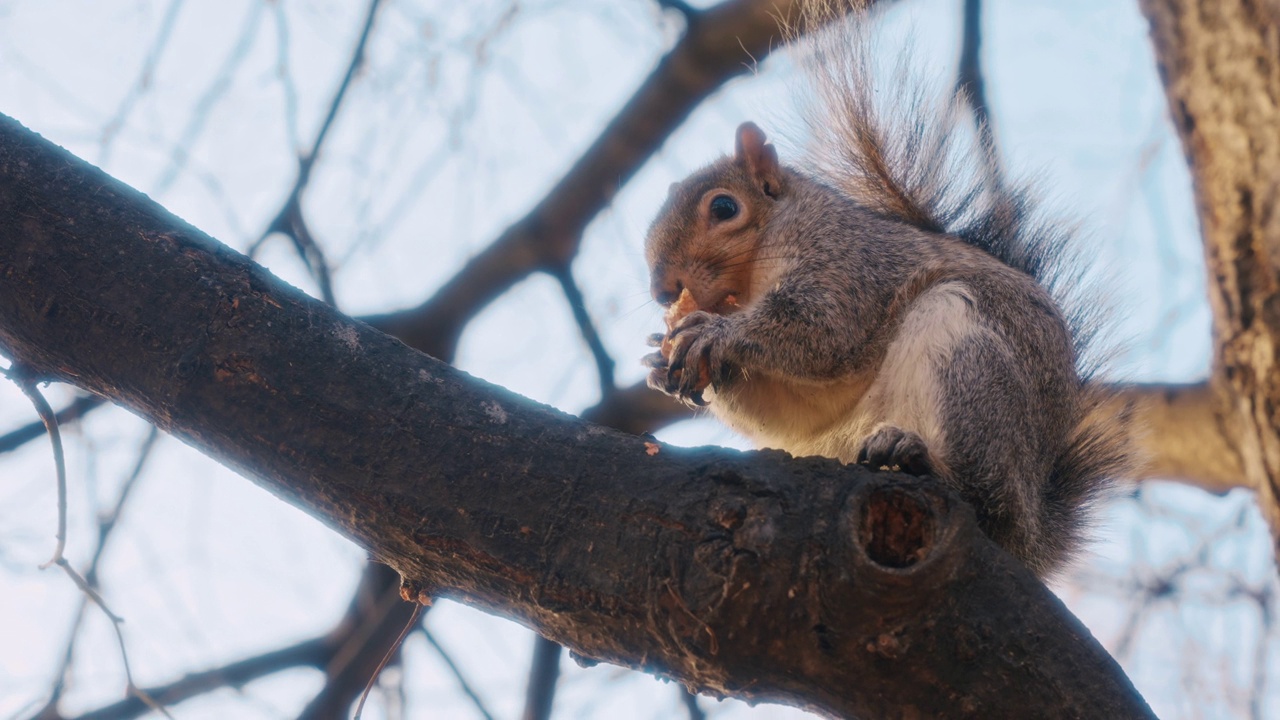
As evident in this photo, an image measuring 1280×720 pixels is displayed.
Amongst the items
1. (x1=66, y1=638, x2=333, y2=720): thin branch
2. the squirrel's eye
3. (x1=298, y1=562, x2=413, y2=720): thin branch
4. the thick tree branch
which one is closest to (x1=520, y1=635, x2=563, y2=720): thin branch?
(x1=298, y1=562, x2=413, y2=720): thin branch

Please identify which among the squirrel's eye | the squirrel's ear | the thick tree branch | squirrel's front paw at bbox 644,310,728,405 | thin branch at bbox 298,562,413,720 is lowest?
squirrel's front paw at bbox 644,310,728,405

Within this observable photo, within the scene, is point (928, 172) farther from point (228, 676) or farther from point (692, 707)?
point (228, 676)

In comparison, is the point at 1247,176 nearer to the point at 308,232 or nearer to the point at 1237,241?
the point at 1237,241

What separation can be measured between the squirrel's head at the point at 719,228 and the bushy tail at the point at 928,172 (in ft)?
0.85

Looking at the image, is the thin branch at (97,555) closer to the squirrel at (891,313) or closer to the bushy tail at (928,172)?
the squirrel at (891,313)

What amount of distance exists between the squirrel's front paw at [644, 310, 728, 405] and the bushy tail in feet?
3.20

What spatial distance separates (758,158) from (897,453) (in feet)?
5.41

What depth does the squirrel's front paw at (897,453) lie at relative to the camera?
2141 mm

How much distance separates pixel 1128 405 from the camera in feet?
9.97

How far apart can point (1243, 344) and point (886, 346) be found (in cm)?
79

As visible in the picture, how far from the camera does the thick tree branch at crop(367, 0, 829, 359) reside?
3594 mm

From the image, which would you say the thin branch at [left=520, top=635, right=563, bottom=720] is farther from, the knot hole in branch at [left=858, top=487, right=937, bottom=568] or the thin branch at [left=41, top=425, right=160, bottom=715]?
the knot hole in branch at [left=858, top=487, right=937, bottom=568]

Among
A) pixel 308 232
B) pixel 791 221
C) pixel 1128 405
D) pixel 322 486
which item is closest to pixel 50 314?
pixel 322 486

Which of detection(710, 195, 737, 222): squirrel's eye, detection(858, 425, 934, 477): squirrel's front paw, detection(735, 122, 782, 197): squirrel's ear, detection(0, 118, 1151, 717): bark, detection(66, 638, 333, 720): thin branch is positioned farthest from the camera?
detection(735, 122, 782, 197): squirrel's ear
